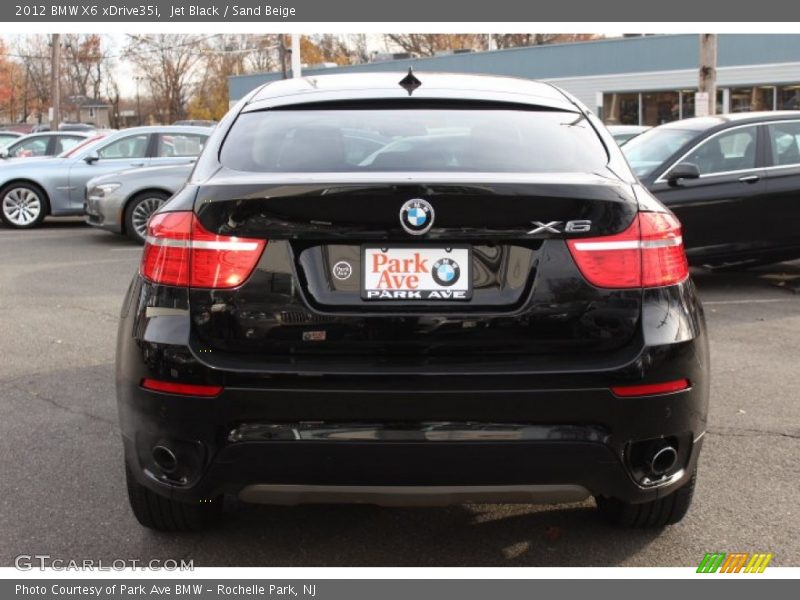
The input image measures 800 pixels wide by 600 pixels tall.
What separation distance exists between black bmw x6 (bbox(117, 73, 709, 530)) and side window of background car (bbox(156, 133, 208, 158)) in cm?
1235

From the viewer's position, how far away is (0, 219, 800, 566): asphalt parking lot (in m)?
3.67

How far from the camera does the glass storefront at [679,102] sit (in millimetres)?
33344

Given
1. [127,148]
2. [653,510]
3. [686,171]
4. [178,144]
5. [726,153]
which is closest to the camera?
[653,510]

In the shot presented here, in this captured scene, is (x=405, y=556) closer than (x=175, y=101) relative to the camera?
Yes

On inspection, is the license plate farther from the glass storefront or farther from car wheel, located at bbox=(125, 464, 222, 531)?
the glass storefront

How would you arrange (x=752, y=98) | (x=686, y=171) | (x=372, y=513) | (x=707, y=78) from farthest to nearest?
(x=752, y=98) → (x=707, y=78) → (x=686, y=171) → (x=372, y=513)

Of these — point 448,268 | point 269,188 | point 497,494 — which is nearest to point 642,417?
point 497,494

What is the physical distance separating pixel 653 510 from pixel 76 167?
533 inches

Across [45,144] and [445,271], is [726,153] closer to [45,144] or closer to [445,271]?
[445,271]

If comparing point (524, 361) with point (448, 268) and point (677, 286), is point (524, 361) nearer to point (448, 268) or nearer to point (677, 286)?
point (448, 268)

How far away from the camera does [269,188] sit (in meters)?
3.13

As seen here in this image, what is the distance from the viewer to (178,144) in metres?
15.2

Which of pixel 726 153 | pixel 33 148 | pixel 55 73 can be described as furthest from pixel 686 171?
pixel 55 73

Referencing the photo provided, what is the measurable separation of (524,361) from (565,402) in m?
0.17
